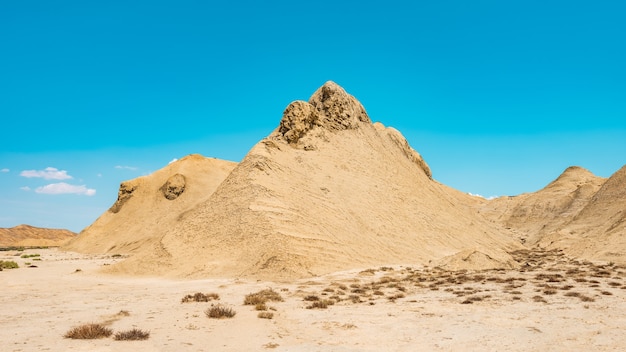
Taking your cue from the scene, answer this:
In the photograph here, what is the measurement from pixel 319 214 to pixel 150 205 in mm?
43216

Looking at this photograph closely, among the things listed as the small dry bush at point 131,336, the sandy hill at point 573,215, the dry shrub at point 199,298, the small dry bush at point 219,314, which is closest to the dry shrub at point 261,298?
the dry shrub at point 199,298

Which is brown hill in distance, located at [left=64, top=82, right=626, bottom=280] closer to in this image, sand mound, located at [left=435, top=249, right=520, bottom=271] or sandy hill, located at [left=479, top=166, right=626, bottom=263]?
sand mound, located at [left=435, top=249, right=520, bottom=271]

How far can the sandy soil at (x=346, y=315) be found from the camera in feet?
35.5

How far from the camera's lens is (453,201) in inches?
2174

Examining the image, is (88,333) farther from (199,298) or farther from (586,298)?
(586,298)

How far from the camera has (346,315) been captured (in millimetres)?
14672

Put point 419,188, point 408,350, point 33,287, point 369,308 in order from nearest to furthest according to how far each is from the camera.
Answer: point 408,350, point 369,308, point 33,287, point 419,188

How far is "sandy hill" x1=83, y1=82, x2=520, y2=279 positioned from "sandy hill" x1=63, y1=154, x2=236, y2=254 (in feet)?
19.6

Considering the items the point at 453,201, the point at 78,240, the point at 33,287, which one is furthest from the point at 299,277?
the point at 78,240

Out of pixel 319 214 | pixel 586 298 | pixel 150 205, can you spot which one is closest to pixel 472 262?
pixel 319 214

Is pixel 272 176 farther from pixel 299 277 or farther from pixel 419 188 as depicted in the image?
pixel 419 188

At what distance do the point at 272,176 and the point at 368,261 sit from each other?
1075cm

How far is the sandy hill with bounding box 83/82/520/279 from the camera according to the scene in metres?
29.0

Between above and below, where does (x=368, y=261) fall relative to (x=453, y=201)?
below
